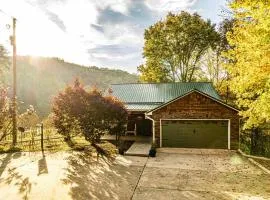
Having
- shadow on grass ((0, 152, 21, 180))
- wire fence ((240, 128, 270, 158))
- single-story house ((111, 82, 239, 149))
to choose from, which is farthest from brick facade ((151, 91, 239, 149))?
shadow on grass ((0, 152, 21, 180))

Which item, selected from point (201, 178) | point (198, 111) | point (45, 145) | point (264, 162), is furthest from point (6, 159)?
point (264, 162)

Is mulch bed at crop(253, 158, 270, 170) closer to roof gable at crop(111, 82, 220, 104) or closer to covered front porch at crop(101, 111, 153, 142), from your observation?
roof gable at crop(111, 82, 220, 104)

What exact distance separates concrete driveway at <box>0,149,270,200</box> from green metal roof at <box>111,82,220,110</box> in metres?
8.02

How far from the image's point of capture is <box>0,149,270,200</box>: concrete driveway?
11.3 meters

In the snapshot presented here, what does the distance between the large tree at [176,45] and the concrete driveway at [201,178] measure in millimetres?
22447

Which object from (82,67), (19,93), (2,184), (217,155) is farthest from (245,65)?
(82,67)

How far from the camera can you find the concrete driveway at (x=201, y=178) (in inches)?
449

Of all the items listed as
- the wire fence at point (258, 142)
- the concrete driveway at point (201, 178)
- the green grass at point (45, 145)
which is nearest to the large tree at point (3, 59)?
the green grass at point (45, 145)

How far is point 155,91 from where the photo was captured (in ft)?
91.5

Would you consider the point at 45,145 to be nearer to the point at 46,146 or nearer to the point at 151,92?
the point at 46,146

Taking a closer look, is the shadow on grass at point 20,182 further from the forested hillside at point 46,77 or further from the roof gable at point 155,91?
the forested hillside at point 46,77

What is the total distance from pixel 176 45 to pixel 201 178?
1090 inches

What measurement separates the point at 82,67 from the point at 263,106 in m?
123

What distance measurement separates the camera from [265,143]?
78.7 feet
